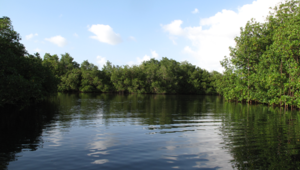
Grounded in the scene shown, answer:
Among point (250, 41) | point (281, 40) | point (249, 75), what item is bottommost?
point (249, 75)

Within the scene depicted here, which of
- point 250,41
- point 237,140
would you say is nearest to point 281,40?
point 250,41

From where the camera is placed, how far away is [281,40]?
28.7 metres

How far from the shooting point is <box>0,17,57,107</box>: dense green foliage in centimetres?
1709

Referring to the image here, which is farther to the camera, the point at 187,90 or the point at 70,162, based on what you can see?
the point at 187,90

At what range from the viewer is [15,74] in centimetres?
2031

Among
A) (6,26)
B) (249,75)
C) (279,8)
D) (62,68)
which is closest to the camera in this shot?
(6,26)

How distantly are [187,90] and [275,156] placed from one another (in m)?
96.9

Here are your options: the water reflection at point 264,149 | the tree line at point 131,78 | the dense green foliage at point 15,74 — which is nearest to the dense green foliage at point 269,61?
the water reflection at point 264,149

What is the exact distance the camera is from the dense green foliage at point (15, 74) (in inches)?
673

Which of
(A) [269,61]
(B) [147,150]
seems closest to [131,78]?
(A) [269,61]

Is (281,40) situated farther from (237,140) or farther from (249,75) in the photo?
(237,140)

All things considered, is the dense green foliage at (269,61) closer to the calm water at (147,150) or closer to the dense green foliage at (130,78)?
the calm water at (147,150)

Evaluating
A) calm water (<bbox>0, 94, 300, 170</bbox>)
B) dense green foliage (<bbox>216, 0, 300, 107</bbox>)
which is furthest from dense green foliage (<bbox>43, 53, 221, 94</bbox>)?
calm water (<bbox>0, 94, 300, 170</bbox>)

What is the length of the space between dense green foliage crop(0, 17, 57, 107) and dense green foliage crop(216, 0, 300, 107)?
1231 inches
